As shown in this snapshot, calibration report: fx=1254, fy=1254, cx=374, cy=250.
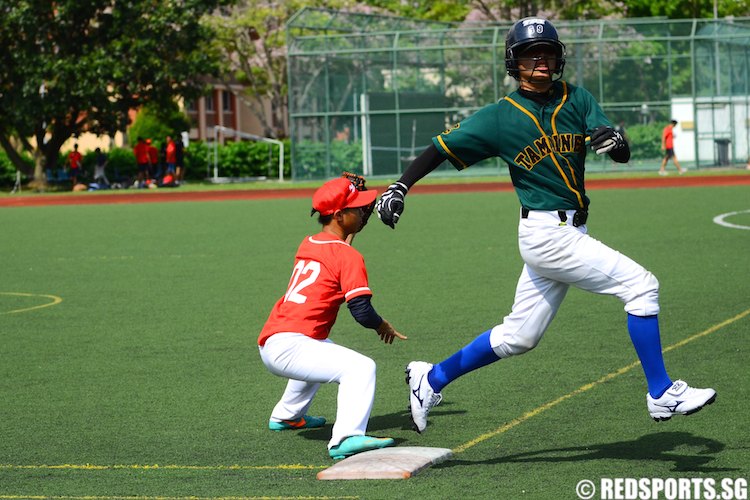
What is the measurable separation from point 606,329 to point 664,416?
4.15 metres

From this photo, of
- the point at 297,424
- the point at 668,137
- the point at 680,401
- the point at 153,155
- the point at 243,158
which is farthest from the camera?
the point at 243,158

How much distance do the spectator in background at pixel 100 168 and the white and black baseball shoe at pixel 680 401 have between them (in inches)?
1443

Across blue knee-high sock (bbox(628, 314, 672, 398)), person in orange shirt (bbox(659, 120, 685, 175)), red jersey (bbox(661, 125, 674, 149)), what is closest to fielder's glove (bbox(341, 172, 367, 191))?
blue knee-high sock (bbox(628, 314, 672, 398))

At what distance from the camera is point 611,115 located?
40031 mm

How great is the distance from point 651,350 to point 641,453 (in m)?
0.52

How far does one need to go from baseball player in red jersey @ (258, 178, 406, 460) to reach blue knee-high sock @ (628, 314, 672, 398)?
3.78ft

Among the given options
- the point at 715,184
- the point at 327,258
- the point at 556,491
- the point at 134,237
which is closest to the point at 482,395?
the point at 327,258

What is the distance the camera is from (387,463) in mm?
5789

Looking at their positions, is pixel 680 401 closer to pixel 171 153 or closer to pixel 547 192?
pixel 547 192

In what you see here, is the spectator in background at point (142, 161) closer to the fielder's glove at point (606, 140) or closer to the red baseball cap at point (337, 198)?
the red baseball cap at point (337, 198)

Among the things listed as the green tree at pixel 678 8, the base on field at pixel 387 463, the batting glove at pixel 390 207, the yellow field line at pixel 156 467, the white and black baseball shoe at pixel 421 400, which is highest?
the green tree at pixel 678 8

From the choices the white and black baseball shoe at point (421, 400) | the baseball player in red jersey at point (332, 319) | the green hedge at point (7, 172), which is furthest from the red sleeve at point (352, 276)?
the green hedge at point (7, 172)

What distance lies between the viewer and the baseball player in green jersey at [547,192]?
A: 593 cm

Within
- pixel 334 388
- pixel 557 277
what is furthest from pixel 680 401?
pixel 334 388
